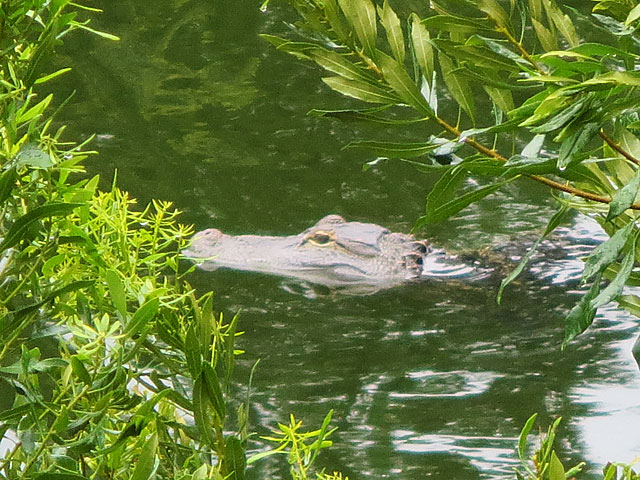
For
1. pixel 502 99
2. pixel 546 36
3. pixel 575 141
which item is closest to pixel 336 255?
pixel 502 99

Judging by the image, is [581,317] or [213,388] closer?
[213,388]

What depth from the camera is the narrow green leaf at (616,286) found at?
5.04 feet

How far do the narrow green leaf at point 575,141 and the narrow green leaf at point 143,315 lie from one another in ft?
1.92

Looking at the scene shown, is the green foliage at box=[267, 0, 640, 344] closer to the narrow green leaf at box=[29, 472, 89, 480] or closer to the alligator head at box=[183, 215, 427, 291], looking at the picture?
the narrow green leaf at box=[29, 472, 89, 480]

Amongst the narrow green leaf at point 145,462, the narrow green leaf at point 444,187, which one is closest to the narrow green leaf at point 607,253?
the narrow green leaf at point 444,187

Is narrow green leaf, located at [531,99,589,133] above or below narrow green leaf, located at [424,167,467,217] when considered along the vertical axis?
above

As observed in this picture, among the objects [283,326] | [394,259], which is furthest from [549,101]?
[394,259]

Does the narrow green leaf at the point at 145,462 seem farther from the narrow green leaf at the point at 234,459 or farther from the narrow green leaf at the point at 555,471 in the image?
the narrow green leaf at the point at 555,471

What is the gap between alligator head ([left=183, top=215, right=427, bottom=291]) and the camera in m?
5.75

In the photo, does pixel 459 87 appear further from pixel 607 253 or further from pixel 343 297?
pixel 343 297

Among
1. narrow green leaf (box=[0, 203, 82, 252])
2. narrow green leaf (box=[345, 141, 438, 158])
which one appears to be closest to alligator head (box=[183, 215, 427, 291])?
narrow green leaf (box=[345, 141, 438, 158])

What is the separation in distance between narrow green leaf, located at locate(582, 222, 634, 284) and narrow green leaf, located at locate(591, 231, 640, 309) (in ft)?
0.08

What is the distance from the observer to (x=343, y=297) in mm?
5543

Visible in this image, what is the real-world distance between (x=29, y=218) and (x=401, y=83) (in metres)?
0.65
